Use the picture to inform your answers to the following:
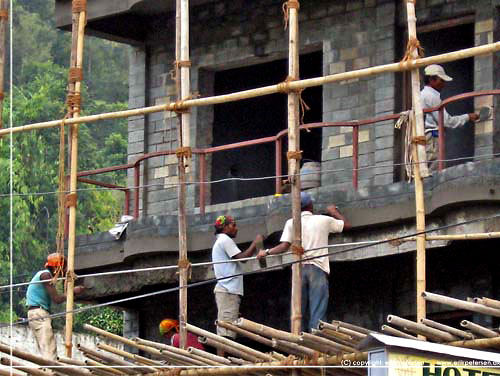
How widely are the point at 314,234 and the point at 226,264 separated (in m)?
1.29

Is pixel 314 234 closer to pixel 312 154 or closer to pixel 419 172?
pixel 419 172

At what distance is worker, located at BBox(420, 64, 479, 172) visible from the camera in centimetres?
2127

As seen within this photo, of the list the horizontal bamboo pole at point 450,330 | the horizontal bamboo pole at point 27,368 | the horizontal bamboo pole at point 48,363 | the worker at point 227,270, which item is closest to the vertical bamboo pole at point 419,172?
the horizontal bamboo pole at point 450,330

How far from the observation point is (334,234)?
21328 millimetres

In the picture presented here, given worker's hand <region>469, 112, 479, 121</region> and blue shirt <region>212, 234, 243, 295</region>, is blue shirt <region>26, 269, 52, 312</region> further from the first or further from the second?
worker's hand <region>469, 112, 479, 121</region>

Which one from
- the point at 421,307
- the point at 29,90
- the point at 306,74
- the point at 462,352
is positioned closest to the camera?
the point at 462,352

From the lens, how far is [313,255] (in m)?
20.3

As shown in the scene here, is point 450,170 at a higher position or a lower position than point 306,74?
lower

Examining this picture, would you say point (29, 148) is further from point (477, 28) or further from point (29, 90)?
point (477, 28)

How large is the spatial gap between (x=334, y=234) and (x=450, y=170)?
1.74 m

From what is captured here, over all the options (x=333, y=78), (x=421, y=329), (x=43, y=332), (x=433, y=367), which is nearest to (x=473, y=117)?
(x=333, y=78)

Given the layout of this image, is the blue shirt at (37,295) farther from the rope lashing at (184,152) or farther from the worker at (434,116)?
the worker at (434,116)

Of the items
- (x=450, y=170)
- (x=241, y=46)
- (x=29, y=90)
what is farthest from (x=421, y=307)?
(x=29, y=90)

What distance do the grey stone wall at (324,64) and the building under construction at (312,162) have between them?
0.02 meters
